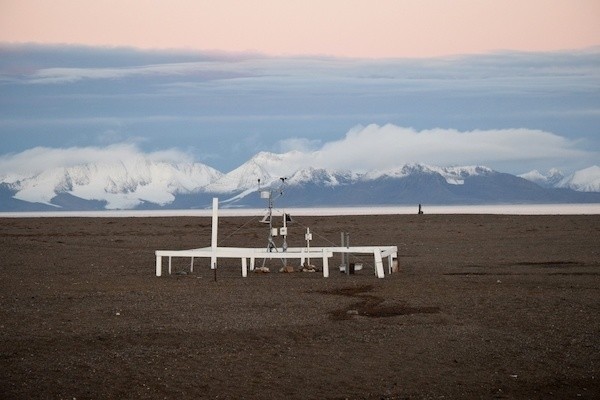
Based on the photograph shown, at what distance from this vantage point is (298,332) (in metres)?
14.1

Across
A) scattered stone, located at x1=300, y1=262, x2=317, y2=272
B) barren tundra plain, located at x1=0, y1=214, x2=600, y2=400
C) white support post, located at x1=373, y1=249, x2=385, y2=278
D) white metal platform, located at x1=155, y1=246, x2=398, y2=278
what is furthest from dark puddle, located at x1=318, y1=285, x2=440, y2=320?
scattered stone, located at x1=300, y1=262, x2=317, y2=272

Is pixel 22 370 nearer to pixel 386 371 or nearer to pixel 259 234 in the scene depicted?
pixel 386 371

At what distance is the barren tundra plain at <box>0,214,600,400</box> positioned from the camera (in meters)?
11.6

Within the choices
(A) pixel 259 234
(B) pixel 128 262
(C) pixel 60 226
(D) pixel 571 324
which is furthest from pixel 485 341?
(C) pixel 60 226

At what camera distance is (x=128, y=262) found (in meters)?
25.5

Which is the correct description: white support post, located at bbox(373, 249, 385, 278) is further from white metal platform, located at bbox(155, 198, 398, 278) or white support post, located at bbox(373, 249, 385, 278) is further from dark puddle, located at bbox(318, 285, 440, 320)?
dark puddle, located at bbox(318, 285, 440, 320)

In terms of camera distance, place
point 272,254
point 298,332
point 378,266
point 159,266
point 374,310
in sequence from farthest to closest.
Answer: point 272,254
point 159,266
point 378,266
point 374,310
point 298,332

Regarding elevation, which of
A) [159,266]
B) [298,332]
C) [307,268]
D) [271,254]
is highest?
[271,254]

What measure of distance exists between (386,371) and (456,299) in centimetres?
511

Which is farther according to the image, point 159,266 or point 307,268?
point 307,268

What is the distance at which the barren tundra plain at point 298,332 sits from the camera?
11.6m

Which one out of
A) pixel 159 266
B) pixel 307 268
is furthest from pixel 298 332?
pixel 307 268

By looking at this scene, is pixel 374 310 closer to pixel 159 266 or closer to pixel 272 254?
pixel 272 254

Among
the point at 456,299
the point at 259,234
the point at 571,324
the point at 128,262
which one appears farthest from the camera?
the point at 259,234
